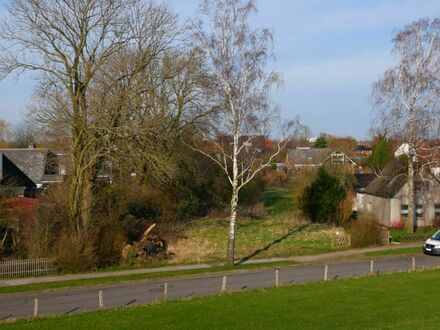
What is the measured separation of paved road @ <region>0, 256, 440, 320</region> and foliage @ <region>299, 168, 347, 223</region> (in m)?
9.33

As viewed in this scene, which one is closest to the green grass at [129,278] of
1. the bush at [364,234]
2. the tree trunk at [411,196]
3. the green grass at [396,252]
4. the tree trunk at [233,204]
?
the tree trunk at [233,204]

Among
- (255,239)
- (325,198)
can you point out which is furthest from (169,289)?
(325,198)

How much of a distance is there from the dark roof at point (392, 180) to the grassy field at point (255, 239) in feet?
25.1

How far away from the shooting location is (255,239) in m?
36.0

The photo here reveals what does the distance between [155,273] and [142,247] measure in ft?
12.8

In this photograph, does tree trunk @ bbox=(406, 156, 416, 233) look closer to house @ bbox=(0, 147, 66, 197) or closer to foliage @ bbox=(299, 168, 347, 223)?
foliage @ bbox=(299, 168, 347, 223)

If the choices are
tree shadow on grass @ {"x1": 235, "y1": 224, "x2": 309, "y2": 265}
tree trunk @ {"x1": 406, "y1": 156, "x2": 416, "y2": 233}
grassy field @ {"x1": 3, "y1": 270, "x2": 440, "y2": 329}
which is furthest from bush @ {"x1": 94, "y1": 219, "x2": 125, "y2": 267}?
tree trunk @ {"x1": 406, "y1": 156, "x2": 416, "y2": 233}

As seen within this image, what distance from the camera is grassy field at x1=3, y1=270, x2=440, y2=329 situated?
16172 mm

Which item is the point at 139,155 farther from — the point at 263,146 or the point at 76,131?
the point at 263,146

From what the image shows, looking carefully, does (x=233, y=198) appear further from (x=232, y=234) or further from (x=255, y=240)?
(x=255, y=240)

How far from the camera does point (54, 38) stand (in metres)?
30.2

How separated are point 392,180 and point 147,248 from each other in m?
21.3

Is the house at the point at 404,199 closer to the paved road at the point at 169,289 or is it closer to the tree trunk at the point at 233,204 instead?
the paved road at the point at 169,289

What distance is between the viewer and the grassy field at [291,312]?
637 inches
